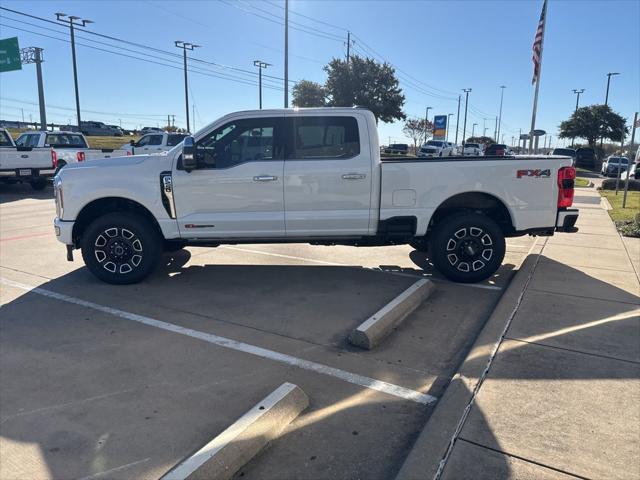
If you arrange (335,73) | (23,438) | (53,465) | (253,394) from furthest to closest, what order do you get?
(335,73), (253,394), (23,438), (53,465)

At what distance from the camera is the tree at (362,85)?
47469 millimetres

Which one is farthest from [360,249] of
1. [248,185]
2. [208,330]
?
[208,330]

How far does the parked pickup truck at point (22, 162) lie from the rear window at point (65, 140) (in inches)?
109

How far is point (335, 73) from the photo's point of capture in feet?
157

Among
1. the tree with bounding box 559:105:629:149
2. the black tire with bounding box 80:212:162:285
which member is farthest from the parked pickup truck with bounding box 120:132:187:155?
the tree with bounding box 559:105:629:149

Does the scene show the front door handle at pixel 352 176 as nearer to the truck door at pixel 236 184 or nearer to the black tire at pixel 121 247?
the truck door at pixel 236 184

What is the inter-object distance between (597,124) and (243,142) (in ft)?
185

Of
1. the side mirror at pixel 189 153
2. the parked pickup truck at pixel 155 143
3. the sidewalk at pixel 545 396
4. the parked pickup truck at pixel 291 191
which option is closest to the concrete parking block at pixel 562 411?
the sidewalk at pixel 545 396

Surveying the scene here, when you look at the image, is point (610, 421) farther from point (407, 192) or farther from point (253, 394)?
point (407, 192)

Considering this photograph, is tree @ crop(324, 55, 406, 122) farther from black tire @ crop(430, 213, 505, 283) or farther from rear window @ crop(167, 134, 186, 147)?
black tire @ crop(430, 213, 505, 283)

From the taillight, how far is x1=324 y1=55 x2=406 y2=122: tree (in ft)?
139

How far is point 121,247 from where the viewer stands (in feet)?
19.3

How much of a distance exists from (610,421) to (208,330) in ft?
10.7

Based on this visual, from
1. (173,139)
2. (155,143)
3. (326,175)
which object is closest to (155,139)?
(155,143)
